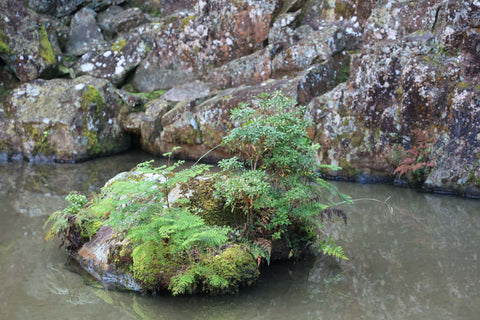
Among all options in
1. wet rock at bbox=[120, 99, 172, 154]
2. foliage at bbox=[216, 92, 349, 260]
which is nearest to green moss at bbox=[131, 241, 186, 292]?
foliage at bbox=[216, 92, 349, 260]

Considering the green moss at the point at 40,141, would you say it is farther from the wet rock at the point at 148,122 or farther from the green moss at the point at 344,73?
the green moss at the point at 344,73

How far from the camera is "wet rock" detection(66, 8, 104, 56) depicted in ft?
47.9

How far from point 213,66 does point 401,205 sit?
6843mm

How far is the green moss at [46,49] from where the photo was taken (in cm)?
1257

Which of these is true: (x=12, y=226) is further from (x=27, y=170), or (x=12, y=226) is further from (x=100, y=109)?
(x=100, y=109)

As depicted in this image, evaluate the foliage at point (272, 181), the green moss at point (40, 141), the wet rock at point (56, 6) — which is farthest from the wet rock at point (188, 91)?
the foliage at point (272, 181)

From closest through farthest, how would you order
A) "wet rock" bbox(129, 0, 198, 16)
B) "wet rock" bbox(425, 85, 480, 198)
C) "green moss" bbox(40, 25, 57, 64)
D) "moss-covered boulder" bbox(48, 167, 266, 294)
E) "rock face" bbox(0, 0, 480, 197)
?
"moss-covered boulder" bbox(48, 167, 266, 294)
"wet rock" bbox(425, 85, 480, 198)
"rock face" bbox(0, 0, 480, 197)
"green moss" bbox(40, 25, 57, 64)
"wet rock" bbox(129, 0, 198, 16)

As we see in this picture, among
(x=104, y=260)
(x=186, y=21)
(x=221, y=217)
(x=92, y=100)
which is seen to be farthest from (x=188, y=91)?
(x=104, y=260)

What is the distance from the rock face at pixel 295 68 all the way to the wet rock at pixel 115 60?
3 cm

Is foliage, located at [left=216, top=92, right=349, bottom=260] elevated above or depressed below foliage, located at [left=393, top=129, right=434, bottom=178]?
→ above

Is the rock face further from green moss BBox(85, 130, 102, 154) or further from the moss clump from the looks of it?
green moss BBox(85, 130, 102, 154)

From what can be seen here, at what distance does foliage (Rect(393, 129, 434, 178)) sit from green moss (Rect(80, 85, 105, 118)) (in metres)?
7.05

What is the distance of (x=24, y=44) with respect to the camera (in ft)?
40.8

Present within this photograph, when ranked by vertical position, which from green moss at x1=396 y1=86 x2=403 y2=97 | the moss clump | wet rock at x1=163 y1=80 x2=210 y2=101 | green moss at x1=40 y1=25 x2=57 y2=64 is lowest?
wet rock at x1=163 y1=80 x2=210 y2=101
